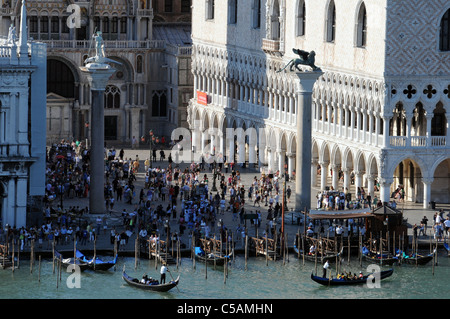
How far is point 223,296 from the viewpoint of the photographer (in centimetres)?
9412

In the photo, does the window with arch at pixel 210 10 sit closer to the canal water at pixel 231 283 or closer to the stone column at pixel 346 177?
the stone column at pixel 346 177

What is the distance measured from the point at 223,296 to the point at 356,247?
11.8 metres

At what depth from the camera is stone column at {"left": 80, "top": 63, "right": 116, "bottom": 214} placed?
106m

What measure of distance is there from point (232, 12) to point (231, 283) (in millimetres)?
44038

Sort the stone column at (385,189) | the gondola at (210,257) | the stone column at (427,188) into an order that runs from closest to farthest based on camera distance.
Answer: the gondola at (210,257)
the stone column at (385,189)
the stone column at (427,188)

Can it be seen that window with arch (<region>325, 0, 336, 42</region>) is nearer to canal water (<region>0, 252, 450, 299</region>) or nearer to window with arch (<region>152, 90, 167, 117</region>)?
canal water (<region>0, 252, 450, 299</region>)

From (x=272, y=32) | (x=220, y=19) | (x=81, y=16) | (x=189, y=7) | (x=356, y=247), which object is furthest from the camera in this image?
(x=189, y=7)

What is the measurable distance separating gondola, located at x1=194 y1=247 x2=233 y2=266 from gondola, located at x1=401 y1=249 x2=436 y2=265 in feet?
28.8

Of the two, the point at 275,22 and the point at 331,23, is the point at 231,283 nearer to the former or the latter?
the point at 331,23

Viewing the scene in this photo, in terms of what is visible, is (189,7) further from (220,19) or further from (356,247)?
(356,247)

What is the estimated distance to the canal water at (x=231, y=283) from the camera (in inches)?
3723

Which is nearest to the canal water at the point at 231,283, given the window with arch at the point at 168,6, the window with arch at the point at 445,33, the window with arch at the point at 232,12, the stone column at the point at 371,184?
the stone column at the point at 371,184

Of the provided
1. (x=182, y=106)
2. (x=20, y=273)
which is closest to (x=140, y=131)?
(x=182, y=106)

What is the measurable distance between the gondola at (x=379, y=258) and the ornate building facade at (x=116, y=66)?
48.6m
